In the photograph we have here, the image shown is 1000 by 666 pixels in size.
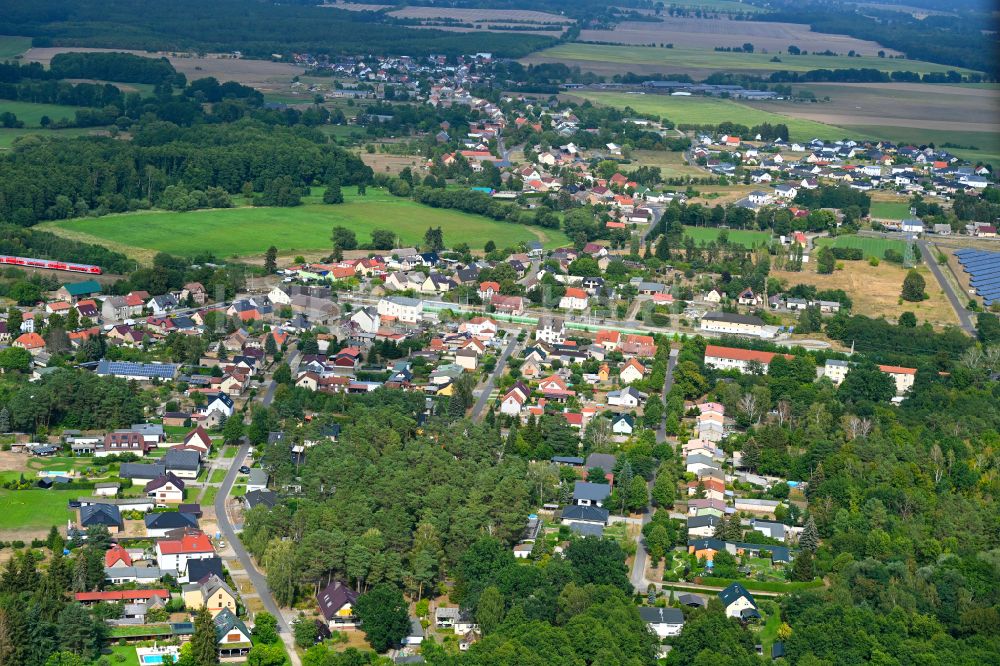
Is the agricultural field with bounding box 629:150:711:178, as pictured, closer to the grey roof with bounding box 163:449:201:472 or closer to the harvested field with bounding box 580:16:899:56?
the grey roof with bounding box 163:449:201:472

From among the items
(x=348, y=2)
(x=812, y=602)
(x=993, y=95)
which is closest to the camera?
(x=812, y=602)

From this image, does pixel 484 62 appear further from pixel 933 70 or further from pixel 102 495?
pixel 102 495

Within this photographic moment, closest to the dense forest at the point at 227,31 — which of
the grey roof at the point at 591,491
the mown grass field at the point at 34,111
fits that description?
the mown grass field at the point at 34,111

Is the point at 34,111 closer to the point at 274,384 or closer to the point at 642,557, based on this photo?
the point at 274,384

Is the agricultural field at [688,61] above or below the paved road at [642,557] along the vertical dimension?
below

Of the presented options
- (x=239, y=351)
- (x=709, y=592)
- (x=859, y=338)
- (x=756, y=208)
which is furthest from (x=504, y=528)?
(x=756, y=208)

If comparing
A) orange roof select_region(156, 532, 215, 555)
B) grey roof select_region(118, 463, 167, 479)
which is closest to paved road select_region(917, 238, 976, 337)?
grey roof select_region(118, 463, 167, 479)

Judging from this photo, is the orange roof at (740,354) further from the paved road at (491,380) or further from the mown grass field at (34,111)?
the mown grass field at (34,111)
